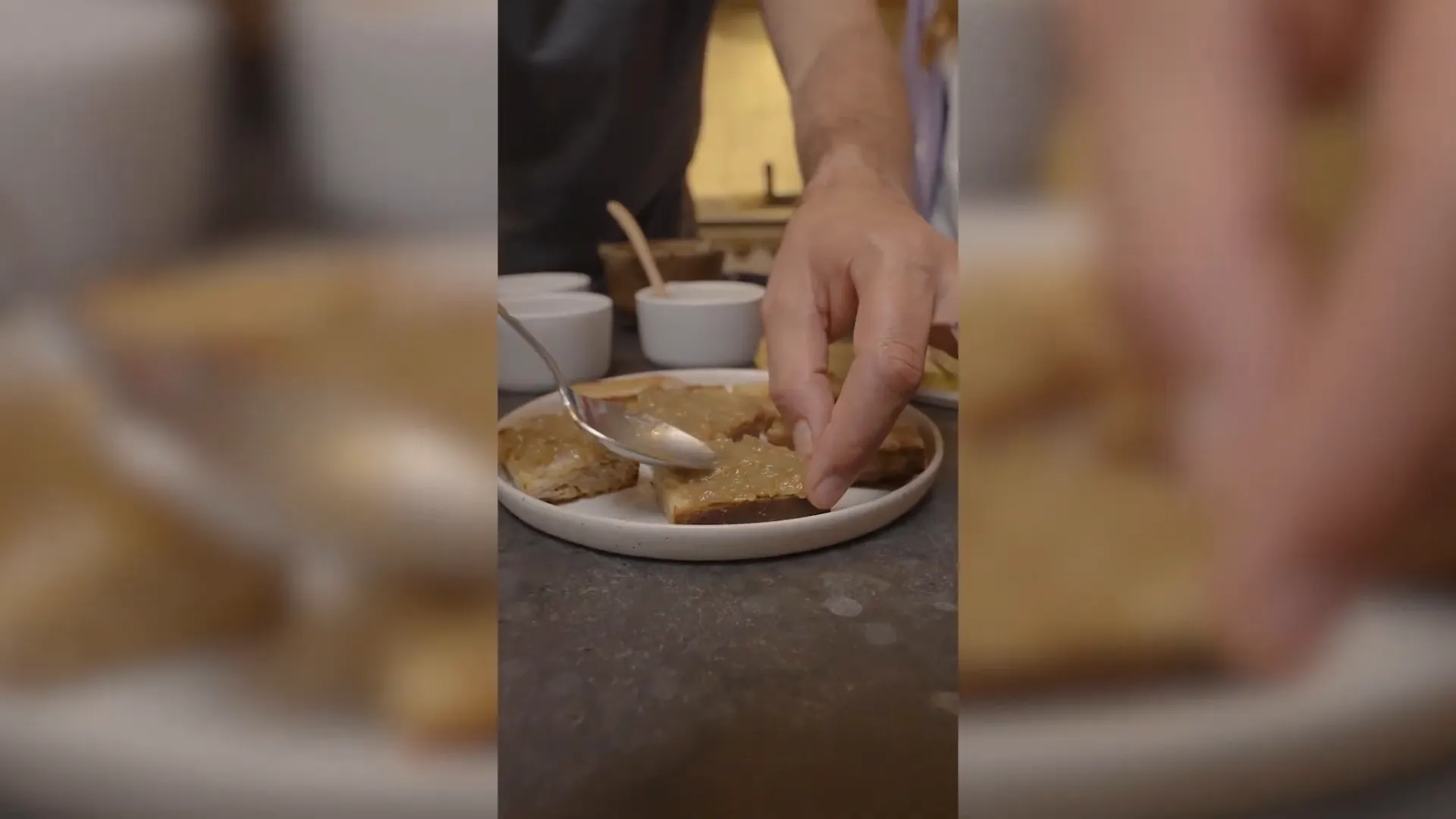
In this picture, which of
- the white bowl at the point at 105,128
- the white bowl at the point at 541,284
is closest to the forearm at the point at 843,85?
the white bowl at the point at 541,284

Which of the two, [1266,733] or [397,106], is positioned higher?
[397,106]

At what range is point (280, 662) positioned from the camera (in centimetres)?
22

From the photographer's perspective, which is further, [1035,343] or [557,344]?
[557,344]

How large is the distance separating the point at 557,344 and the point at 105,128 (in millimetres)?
336

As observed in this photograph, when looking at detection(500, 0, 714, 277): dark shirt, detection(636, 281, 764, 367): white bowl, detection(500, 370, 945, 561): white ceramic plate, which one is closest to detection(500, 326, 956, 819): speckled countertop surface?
detection(500, 370, 945, 561): white ceramic plate

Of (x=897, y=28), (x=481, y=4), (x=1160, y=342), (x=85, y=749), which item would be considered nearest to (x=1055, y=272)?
(x=1160, y=342)

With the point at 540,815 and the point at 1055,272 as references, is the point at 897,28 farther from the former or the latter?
the point at 540,815

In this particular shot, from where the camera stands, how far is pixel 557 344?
547 millimetres

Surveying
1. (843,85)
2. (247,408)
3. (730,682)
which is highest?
(843,85)

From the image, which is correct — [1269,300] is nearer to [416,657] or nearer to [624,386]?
[416,657]

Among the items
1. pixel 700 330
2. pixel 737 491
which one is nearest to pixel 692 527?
pixel 737 491

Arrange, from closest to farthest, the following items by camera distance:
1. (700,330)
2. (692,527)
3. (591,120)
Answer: (692,527)
(700,330)
(591,120)

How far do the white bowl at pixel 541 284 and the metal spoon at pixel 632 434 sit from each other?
0.21 meters

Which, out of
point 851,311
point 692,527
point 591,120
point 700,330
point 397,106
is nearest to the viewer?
point 397,106
